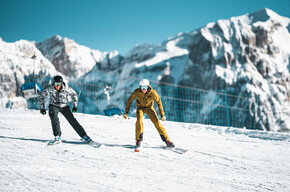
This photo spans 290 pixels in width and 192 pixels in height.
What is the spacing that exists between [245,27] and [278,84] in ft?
78.0

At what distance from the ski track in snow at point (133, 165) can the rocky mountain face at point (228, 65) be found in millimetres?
42412

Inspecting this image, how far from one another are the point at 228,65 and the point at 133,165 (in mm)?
75572

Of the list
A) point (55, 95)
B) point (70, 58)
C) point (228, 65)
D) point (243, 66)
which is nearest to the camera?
point (55, 95)

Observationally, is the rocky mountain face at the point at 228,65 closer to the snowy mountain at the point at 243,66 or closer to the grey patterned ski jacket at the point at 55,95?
the snowy mountain at the point at 243,66

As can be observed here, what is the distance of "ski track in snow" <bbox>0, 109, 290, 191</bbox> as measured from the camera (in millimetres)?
2572

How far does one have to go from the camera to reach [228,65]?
7219 cm

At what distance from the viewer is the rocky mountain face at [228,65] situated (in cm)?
5594

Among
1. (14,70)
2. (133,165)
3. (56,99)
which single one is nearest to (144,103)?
(133,165)

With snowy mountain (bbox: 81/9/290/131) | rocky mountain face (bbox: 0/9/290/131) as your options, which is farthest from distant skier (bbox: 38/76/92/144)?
snowy mountain (bbox: 81/9/290/131)

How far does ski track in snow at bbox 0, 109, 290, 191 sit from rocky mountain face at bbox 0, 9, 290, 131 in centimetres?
4241

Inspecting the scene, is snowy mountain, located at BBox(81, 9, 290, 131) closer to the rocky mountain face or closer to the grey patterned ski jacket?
the rocky mountain face

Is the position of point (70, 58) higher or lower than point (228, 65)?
higher

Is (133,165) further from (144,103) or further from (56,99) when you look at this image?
(56,99)

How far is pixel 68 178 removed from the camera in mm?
2648
